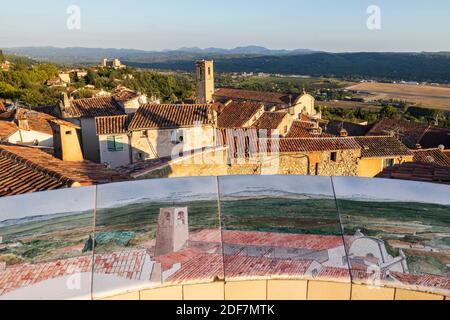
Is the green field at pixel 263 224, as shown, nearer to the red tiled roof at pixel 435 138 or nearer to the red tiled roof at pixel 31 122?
the red tiled roof at pixel 31 122

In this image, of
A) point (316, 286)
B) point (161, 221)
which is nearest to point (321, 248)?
point (316, 286)

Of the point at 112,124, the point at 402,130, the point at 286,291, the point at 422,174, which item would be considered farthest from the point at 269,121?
the point at 286,291

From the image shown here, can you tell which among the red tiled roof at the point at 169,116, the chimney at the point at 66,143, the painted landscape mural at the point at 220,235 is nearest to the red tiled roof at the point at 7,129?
the red tiled roof at the point at 169,116

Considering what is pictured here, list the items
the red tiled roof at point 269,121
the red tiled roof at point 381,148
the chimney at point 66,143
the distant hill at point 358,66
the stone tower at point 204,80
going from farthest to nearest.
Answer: the distant hill at point 358,66, the stone tower at point 204,80, the red tiled roof at point 269,121, the red tiled roof at point 381,148, the chimney at point 66,143

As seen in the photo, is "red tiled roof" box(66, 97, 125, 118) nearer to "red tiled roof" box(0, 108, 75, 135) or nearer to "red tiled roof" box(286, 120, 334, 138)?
"red tiled roof" box(0, 108, 75, 135)

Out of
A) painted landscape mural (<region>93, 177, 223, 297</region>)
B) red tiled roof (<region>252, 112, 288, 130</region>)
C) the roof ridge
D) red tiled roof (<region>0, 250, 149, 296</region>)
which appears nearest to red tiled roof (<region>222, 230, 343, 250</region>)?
painted landscape mural (<region>93, 177, 223, 297</region>)
